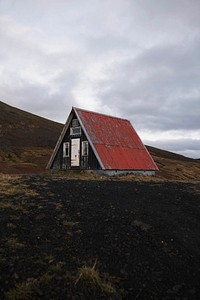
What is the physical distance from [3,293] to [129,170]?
21973 mm

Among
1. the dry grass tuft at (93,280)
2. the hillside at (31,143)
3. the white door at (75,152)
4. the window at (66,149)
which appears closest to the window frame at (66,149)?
the window at (66,149)

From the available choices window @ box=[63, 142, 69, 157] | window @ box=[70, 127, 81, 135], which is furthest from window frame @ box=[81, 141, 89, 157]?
window @ box=[63, 142, 69, 157]

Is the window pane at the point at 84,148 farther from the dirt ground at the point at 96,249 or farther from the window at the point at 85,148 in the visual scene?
the dirt ground at the point at 96,249

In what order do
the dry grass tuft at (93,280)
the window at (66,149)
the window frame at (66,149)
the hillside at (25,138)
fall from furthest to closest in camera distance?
the hillside at (25,138) → the window at (66,149) → the window frame at (66,149) → the dry grass tuft at (93,280)

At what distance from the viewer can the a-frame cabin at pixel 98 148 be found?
25.6 meters

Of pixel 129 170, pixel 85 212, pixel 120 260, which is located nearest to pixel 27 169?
pixel 129 170

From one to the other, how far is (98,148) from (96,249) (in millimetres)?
18619

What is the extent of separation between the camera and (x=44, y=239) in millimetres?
7457

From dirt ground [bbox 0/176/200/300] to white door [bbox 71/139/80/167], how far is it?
15598 mm

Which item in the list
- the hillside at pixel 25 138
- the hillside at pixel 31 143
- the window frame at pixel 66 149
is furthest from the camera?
the hillside at pixel 25 138

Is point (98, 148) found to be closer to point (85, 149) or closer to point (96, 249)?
point (85, 149)

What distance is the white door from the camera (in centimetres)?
2739

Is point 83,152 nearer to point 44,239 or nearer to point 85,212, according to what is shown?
point 85,212

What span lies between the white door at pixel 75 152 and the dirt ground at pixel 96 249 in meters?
15.6
